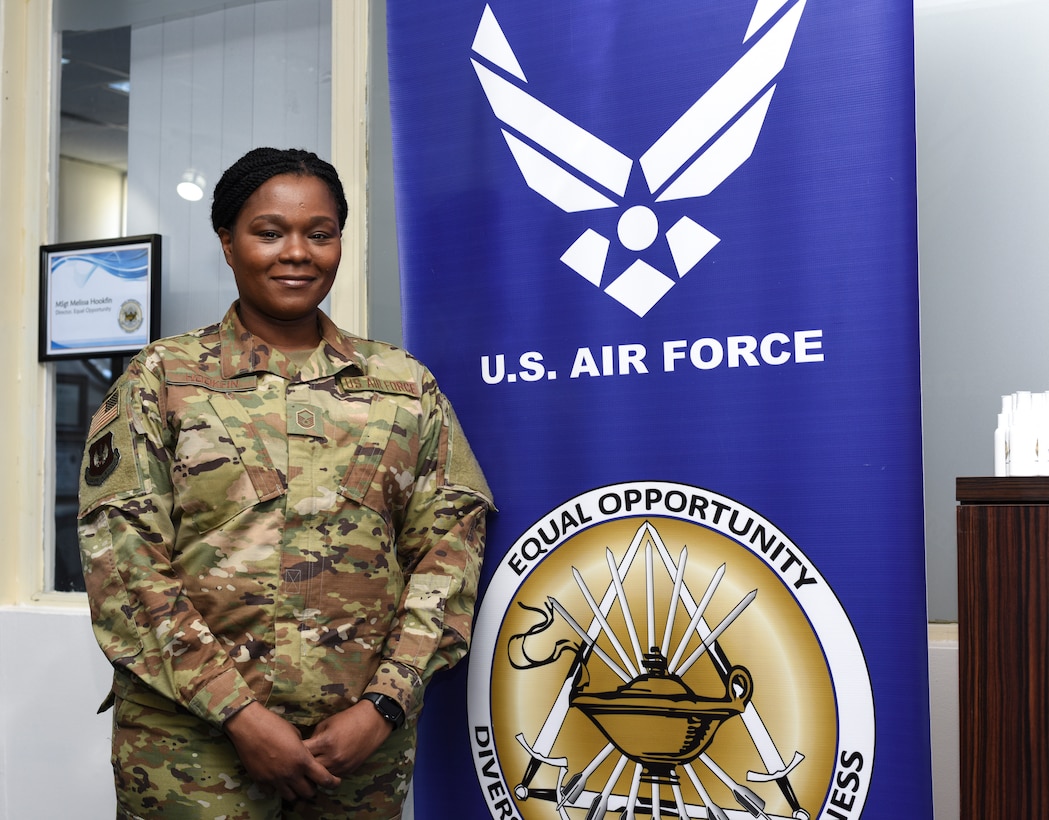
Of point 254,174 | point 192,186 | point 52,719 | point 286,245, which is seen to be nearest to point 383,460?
point 286,245

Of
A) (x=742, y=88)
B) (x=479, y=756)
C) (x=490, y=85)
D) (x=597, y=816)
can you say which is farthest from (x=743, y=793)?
(x=490, y=85)

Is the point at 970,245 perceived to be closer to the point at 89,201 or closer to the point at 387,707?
the point at 387,707

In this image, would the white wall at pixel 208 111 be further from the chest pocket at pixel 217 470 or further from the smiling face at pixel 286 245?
the chest pocket at pixel 217 470

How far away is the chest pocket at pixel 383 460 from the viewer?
62.0 inches

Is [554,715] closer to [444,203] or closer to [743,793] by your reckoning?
[743,793]

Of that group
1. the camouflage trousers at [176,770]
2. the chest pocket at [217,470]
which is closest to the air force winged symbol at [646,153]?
the chest pocket at [217,470]

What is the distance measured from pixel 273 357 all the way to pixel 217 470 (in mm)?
202

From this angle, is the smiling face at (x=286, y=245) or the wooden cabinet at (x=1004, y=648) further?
the smiling face at (x=286, y=245)

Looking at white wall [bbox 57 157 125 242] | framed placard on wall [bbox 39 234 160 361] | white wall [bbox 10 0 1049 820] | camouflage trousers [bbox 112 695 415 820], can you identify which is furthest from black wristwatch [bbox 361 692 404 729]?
white wall [bbox 57 157 125 242]

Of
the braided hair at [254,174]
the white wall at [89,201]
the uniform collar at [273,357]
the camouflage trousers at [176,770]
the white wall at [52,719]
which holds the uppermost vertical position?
the white wall at [89,201]

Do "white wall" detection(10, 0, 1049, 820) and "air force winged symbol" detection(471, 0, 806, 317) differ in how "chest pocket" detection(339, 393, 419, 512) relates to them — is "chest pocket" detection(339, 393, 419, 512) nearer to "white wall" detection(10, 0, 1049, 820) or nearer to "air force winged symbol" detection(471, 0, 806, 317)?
"air force winged symbol" detection(471, 0, 806, 317)

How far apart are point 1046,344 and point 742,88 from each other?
0.72 metres

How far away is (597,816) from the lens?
5.59ft

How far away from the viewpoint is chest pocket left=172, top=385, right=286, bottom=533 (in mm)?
1511
